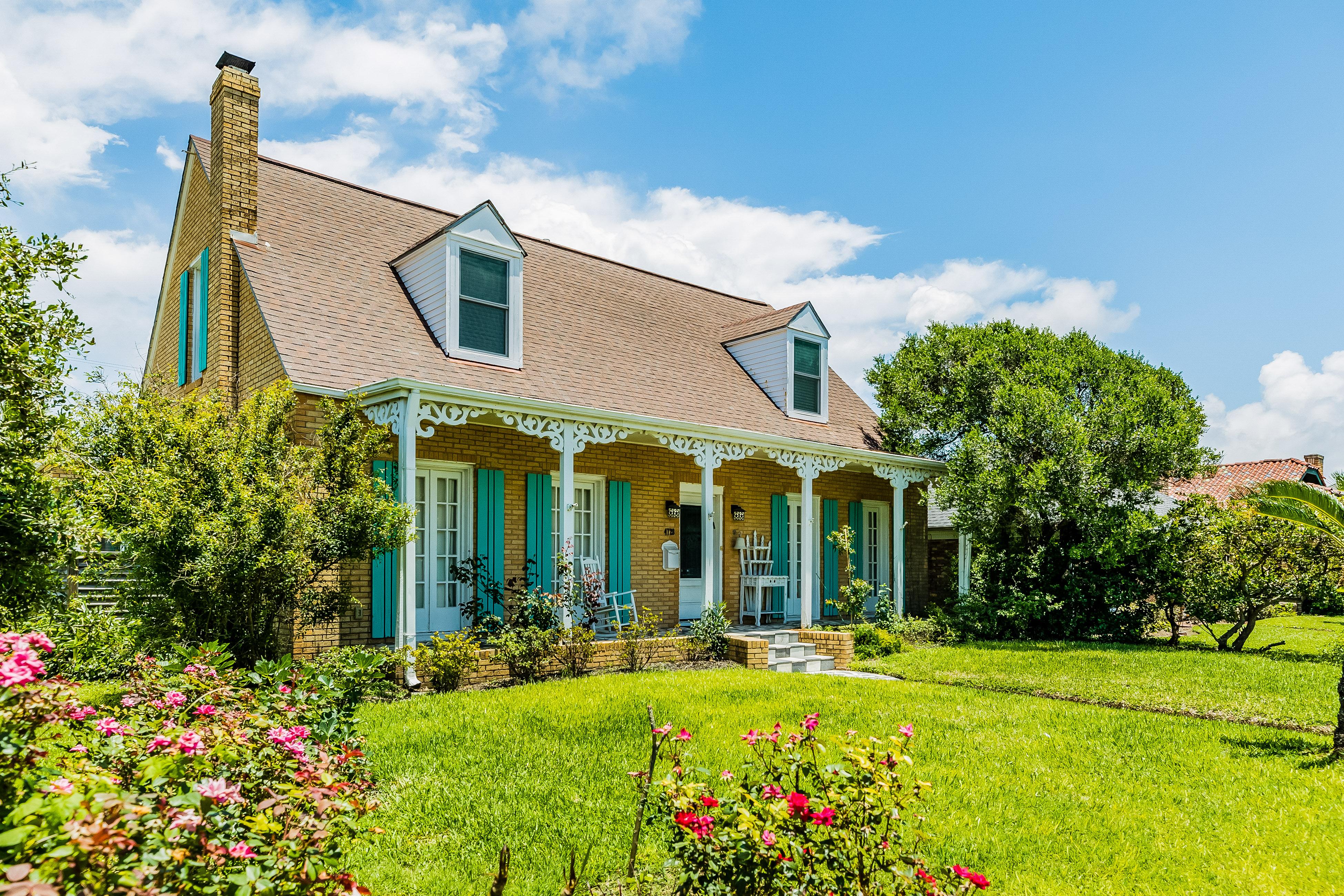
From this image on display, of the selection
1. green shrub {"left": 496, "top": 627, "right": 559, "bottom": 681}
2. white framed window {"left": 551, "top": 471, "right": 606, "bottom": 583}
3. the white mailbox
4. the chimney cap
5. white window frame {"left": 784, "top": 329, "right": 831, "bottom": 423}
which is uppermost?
the chimney cap

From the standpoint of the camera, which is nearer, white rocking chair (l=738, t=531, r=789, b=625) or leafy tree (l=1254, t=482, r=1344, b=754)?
leafy tree (l=1254, t=482, r=1344, b=754)

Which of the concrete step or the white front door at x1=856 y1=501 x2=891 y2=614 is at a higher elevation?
the white front door at x1=856 y1=501 x2=891 y2=614

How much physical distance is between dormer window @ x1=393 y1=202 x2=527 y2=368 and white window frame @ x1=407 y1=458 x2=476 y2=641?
159 cm

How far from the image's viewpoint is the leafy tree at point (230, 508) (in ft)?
22.5

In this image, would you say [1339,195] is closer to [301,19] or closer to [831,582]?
[831,582]

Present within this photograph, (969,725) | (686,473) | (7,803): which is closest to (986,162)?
(686,473)

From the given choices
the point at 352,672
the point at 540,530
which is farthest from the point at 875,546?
the point at 352,672

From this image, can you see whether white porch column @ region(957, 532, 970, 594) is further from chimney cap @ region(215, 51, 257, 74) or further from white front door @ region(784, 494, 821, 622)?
chimney cap @ region(215, 51, 257, 74)

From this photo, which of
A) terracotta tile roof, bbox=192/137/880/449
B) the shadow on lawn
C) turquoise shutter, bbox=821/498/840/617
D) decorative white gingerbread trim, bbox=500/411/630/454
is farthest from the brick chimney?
the shadow on lawn

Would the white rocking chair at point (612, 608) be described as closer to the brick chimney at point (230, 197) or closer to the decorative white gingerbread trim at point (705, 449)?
the decorative white gingerbread trim at point (705, 449)

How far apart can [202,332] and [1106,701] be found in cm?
1265

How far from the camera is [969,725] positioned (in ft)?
24.0

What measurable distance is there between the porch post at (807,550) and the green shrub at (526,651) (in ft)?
16.2

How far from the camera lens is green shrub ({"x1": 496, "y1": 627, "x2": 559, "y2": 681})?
913 centimetres
